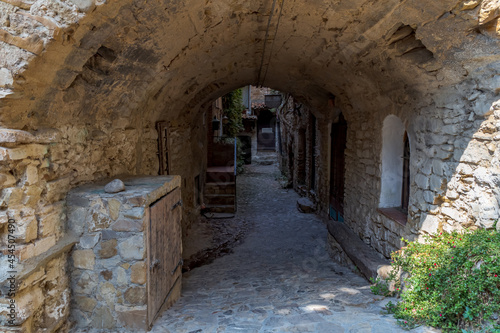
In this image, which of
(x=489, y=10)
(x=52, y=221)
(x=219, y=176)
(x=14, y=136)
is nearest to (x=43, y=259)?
(x=52, y=221)

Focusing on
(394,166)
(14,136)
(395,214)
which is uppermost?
(14,136)

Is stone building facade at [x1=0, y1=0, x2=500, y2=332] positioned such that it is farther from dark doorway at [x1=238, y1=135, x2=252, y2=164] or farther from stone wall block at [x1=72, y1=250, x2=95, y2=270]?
dark doorway at [x1=238, y1=135, x2=252, y2=164]

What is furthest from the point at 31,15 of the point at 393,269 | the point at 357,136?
the point at 357,136

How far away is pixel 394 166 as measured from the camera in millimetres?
5117

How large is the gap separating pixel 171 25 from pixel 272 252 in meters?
4.98

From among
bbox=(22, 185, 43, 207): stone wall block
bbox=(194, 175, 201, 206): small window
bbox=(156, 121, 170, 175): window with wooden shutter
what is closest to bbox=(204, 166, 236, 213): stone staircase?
bbox=(194, 175, 201, 206): small window

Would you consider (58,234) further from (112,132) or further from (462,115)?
(462,115)

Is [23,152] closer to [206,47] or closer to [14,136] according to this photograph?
[14,136]

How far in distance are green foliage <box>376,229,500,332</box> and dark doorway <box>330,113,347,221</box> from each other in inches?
167

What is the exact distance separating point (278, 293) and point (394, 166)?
262 cm

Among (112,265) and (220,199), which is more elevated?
(112,265)

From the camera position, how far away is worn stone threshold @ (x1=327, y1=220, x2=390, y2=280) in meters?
4.39

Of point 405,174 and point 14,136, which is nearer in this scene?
point 14,136

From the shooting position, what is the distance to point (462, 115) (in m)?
3.27
